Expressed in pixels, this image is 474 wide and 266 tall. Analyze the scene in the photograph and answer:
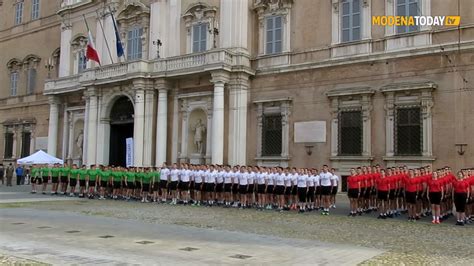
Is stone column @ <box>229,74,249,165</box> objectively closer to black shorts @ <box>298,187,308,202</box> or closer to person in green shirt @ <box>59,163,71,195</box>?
black shorts @ <box>298,187,308,202</box>

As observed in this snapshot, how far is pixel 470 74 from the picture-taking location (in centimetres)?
2061

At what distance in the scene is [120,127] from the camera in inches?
1316

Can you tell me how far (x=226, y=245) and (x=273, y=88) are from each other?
16.7m

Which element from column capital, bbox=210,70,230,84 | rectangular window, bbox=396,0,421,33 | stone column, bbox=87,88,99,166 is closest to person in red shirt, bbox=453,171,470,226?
rectangular window, bbox=396,0,421,33

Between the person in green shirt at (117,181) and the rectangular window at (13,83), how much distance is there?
22814mm

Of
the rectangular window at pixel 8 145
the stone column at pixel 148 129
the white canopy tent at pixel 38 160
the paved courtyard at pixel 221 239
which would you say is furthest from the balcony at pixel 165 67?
the paved courtyard at pixel 221 239

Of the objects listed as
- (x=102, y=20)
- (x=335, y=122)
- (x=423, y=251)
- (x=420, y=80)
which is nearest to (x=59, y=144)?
(x=102, y=20)

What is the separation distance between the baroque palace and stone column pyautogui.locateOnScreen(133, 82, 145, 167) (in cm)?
6

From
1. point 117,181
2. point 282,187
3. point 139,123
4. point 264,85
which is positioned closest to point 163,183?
point 117,181

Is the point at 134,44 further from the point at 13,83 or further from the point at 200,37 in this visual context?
the point at 13,83

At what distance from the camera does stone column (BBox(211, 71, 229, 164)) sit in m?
26.3

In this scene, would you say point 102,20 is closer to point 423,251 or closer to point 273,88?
point 273,88

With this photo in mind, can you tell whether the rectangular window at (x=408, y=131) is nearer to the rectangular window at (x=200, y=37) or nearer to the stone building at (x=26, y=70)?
the rectangular window at (x=200, y=37)

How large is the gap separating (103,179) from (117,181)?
2.96 ft
